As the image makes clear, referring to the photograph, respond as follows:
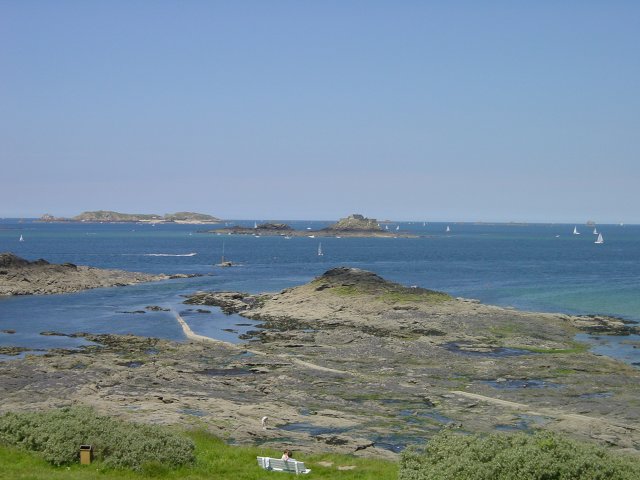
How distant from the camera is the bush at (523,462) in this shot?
17828 millimetres

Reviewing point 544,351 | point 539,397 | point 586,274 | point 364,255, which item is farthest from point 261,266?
point 539,397

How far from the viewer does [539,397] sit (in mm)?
38219

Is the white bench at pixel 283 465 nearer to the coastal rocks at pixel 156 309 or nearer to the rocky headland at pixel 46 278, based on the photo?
the coastal rocks at pixel 156 309

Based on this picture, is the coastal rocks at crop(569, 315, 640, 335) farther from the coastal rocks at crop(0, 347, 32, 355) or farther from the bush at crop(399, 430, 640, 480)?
the bush at crop(399, 430, 640, 480)

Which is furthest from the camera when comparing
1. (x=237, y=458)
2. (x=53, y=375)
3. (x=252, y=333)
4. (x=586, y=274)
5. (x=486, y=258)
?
(x=486, y=258)

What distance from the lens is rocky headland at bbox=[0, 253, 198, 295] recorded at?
304 ft

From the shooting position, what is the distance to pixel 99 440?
24.2 metres

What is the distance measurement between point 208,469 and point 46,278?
80.9 metres

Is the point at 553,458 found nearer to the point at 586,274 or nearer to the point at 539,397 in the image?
the point at 539,397

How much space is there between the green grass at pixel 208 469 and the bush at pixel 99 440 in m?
0.37

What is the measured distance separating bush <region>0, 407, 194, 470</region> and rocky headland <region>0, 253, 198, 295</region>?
69111 mm

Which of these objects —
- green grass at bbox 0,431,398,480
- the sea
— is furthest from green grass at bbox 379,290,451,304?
green grass at bbox 0,431,398,480

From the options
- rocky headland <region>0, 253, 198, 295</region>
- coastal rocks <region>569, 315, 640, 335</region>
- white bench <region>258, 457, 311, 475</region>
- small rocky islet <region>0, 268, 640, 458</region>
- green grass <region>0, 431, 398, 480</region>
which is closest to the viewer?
green grass <region>0, 431, 398, 480</region>

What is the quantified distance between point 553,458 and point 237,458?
1170 cm
